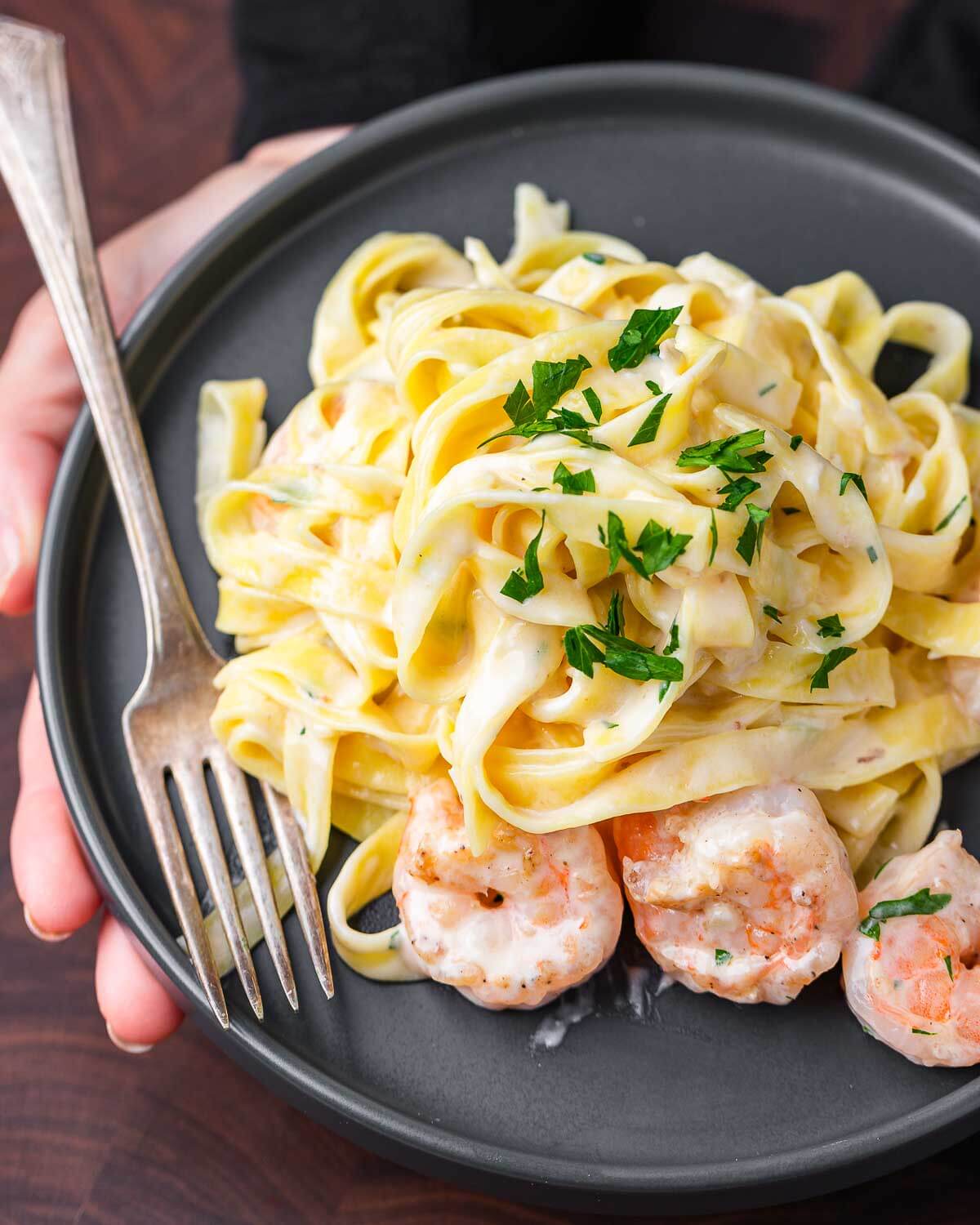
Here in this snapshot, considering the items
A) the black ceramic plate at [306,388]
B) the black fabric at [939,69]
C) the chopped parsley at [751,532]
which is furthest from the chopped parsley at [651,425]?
the black fabric at [939,69]

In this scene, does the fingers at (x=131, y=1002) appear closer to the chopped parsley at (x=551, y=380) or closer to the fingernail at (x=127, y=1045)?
the fingernail at (x=127, y=1045)

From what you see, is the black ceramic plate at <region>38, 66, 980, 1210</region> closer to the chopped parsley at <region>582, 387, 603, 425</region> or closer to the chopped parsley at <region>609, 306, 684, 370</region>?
the chopped parsley at <region>609, 306, 684, 370</region>

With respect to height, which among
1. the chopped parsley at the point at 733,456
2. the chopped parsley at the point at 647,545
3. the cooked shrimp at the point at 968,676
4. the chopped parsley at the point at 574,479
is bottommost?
the cooked shrimp at the point at 968,676

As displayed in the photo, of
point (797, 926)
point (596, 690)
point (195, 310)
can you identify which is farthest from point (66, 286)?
point (797, 926)

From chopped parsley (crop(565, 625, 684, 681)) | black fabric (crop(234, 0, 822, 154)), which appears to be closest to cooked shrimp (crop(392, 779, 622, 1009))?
chopped parsley (crop(565, 625, 684, 681))

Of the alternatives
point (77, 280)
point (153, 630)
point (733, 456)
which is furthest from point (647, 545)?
point (77, 280)

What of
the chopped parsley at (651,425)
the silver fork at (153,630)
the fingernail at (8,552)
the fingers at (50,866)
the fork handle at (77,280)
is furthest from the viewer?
the fingernail at (8,552)

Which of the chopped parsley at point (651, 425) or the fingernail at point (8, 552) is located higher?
the chopped parsley at point (651, 425)
